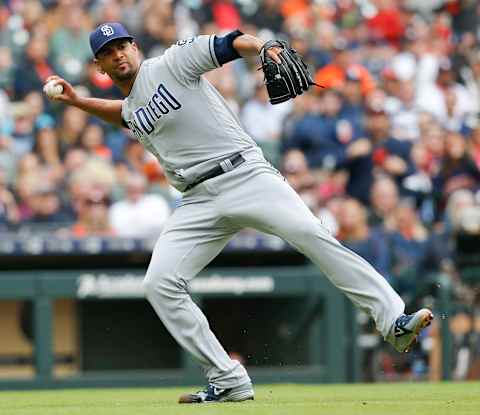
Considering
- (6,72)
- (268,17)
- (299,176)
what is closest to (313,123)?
(299,176)

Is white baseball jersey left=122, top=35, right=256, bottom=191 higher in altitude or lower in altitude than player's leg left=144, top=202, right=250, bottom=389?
higher

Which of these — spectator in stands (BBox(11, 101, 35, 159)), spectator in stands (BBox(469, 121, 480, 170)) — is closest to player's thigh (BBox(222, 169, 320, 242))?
spectator in stands (BBox(11, 101, 35, 159))

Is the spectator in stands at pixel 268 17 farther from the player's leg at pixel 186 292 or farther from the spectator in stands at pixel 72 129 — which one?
the player's leg at pixel 186 292

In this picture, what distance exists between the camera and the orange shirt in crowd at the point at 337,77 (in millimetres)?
12984

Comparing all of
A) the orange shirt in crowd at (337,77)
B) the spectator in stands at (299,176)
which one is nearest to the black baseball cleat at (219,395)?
the spectator in stands at (299,176)

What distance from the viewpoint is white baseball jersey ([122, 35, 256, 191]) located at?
20.2 feet

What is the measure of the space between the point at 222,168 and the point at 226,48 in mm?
672

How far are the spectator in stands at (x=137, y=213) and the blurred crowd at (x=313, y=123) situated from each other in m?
0.01

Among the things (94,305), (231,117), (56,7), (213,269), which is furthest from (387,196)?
(231,117)

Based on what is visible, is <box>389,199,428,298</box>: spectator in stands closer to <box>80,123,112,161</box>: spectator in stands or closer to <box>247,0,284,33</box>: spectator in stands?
<box>80,123,112,161</box>: spectator in stands

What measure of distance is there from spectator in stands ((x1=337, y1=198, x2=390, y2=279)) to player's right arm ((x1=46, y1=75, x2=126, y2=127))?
4.08 m

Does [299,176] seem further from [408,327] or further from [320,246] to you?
[408,327]

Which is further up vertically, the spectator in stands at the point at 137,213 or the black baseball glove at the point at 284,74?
the black baseball glove at the point at 284,74

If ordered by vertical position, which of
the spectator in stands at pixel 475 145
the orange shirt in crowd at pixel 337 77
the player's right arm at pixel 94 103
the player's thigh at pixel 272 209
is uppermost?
the orange shirt in crowd at pixel 337 77
